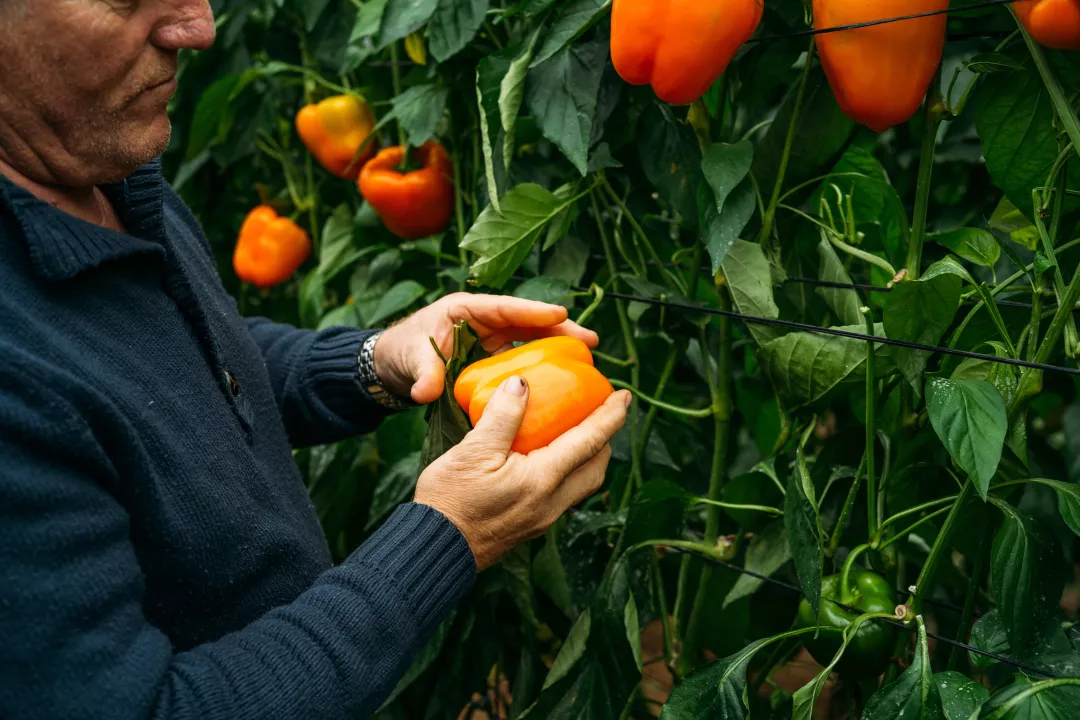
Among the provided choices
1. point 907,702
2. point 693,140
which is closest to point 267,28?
point 693,140

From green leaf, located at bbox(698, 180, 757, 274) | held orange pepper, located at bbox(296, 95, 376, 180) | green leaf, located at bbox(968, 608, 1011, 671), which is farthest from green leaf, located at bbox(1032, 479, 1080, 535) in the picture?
held orange pepper, located at bbox(296, 95, 376, 180)

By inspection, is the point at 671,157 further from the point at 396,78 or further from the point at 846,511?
the point at 396,78

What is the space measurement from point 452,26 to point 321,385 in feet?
1.51

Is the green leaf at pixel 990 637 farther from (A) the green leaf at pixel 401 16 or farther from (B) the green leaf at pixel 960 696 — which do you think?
(A) the green leaf at pixel 401 16

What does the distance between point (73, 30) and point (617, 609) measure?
772 mm

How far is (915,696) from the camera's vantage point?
2.57 ft

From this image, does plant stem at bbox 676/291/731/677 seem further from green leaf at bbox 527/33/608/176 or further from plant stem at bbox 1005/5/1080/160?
plant stem at bbox 1005/5/1080/160

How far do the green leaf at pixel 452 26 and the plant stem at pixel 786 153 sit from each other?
41 cm

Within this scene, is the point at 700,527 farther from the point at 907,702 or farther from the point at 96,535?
the point at 96,535

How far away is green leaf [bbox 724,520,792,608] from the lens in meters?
1.03

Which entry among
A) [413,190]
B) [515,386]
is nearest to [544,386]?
[515,386]

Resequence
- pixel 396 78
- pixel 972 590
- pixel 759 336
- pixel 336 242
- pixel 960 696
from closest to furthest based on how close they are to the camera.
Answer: pixel 960 696
pixel 972 590
pixel 759 336
pixel 396 78
pixel 336 242

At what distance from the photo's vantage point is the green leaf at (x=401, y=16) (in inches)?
46.9

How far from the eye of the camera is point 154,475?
2.44ft
